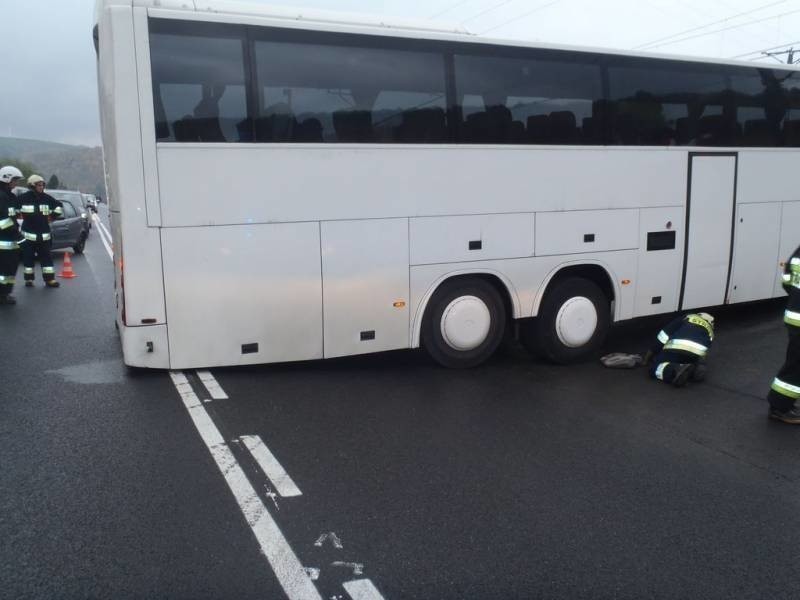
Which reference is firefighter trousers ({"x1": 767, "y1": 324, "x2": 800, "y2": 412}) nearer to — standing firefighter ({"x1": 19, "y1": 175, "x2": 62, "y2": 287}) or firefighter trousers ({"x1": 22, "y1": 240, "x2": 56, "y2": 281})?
standing firefighter ({"x1": 19, "y1": 175, "x2": 62, "y2": 287})

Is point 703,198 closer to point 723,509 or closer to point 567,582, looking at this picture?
point 723,509

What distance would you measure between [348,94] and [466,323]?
2.61 meters

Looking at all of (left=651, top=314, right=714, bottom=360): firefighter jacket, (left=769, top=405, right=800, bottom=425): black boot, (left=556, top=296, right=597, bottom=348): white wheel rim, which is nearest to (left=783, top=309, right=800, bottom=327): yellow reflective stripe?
(left=769, top=405, right=800, bottom=425): black boot

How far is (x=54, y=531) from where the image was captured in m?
3.75

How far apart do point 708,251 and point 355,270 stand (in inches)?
188

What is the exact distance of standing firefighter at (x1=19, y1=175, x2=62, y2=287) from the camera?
12508mm

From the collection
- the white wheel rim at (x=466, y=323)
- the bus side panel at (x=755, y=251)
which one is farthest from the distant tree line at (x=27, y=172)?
the bus side panel at (x=755, y=251)

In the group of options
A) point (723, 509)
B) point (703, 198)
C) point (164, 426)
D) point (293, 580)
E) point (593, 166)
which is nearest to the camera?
point (293, 580)

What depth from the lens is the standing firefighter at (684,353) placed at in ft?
22.4

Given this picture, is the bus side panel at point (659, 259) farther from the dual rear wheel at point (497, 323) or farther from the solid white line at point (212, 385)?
the solid white line at point (212, 385)

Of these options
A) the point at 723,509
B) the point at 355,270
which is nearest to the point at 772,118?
the point at 355,270

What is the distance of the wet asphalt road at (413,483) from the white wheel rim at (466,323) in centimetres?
35

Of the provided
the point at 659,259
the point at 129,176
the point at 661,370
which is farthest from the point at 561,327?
the point at 129,176

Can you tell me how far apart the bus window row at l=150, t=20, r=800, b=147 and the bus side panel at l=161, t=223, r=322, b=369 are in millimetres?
892
